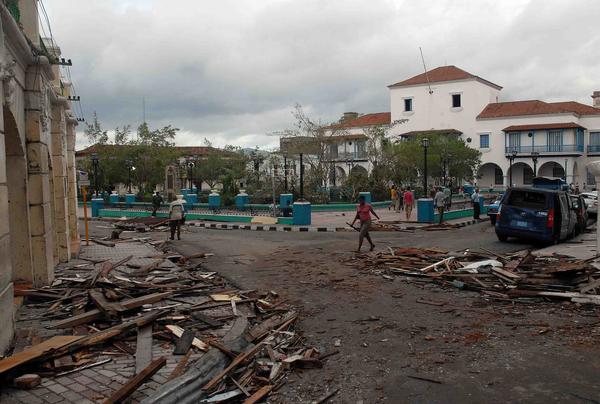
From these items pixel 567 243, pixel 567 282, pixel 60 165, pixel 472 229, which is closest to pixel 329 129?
pixel 472 229

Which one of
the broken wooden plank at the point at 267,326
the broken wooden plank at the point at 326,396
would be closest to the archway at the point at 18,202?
the broken wooden plank at the point at 267,326

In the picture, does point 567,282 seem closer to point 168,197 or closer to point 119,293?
point 119,293

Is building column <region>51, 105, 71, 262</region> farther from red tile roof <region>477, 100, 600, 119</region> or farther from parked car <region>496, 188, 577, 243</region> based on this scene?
red tile roof <region>477, 100, 600, 119</region>

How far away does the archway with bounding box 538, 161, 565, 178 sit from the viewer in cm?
5809

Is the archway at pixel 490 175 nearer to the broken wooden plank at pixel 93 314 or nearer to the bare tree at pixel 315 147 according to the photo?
the bare tree at pixel 315 147

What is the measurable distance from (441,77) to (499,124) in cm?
992

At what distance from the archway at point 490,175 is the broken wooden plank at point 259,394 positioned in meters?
61.4

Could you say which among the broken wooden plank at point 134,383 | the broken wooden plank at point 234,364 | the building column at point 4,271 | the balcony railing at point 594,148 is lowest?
the broken wooden plank at point 234,364

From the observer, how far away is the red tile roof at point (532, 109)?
188ft

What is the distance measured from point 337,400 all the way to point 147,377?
1898 mm

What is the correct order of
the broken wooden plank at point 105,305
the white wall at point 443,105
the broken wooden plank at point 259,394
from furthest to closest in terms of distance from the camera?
the white wall at point 443,105, the broken wooden plank at point 105,305, the broken wooden plank at point 259,394

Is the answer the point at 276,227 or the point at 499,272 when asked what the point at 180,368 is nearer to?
the point at 499,272

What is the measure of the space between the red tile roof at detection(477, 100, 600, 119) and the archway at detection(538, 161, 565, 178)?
5.66 m

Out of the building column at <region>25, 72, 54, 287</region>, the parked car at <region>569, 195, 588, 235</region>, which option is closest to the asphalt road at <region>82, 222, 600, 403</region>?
the building column at <region>25, 72, 54, 287</region>
